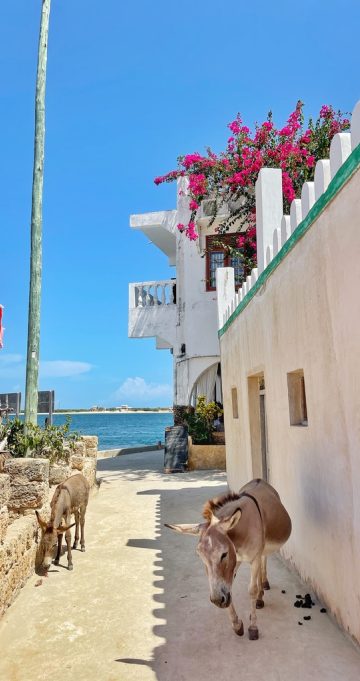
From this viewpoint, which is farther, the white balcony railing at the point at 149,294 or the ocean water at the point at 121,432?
the ocean water at the point at 121,432

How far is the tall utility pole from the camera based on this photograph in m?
8.77

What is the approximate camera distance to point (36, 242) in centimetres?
915

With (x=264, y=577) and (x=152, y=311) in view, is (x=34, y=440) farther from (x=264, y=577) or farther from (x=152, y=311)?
(x=152, y=311)

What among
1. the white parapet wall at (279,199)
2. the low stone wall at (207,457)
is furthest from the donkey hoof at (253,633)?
the low stone wall at (207,457)

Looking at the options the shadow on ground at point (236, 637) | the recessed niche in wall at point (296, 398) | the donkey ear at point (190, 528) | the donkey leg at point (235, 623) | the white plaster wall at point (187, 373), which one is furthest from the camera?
the white plaster wall at point (187, 373)

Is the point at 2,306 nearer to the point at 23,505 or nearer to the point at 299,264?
the point at 23,505

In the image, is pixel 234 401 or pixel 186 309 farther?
pixel 186 309

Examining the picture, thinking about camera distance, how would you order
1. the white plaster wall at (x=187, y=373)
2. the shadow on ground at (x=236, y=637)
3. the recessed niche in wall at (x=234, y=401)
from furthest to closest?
1. the white plaster wall at (x=187, y=373)
2. the recessed niche in wall at (x=234, y=401)
3. the shadow on ground at (x=236, y=637)

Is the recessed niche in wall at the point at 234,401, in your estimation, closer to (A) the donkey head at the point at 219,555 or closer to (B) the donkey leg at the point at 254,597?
(B) the donkey leg at the point at 254,597

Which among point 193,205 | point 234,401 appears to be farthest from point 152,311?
point 234,401

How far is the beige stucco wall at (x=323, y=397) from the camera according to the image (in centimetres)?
365

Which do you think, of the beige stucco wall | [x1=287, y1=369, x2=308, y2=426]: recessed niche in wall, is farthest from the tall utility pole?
[x1=287, y1=369, x2=308, y2=426]: recessed niche in wall

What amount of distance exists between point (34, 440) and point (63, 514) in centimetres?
238

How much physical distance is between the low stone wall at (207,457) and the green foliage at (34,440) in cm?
605
